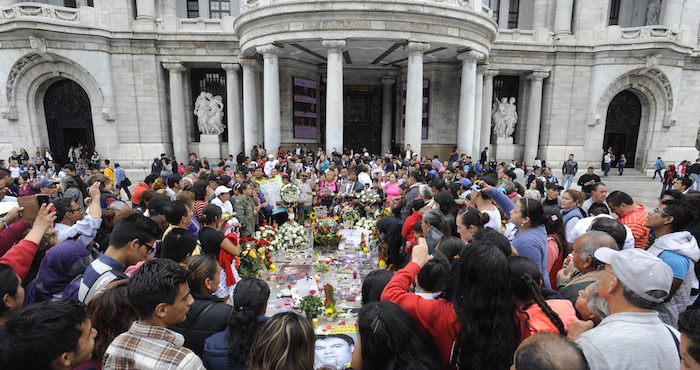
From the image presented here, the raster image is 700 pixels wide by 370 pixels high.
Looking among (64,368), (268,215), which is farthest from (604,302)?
(268,215)

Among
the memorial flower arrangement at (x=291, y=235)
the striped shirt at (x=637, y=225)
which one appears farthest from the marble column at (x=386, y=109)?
the striped shirt at (x=637, y=225)

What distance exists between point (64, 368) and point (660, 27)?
1096 inches

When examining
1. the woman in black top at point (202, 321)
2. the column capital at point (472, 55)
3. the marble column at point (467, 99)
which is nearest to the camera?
the woman in black top at point (202, 321)

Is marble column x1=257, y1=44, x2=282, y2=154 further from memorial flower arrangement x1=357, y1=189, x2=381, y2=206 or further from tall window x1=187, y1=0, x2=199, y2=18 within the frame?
A: memorial flower arrangement x1=357, y1=189, x2=381, y2=206

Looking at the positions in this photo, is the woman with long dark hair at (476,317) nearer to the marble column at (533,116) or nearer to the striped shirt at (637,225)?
the striped shirt at (637,225)

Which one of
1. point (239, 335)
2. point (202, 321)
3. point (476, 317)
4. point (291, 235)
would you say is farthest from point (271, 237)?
point (476, 317)

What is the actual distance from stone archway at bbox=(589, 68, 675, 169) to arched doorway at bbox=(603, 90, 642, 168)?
21 centimetres

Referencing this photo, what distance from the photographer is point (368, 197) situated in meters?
9.54

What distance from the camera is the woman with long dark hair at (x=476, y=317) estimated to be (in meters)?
2.27

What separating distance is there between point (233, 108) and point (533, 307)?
66.0 ft

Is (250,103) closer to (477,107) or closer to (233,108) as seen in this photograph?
(233,108)

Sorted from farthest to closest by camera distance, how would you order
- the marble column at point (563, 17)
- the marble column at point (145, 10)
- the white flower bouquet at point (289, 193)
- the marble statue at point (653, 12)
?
the marble statue at point (653, 12) < the marble column at point (563, 17) < the marble column at point (145, 10) < the white flower bouquet at point (289, 193)

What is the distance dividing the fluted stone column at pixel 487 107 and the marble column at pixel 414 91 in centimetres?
616

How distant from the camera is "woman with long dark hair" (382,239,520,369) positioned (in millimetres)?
2273
